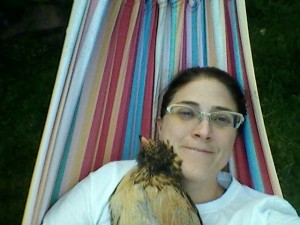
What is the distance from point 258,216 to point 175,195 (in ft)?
0.80

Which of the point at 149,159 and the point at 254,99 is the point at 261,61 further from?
the point at 149,159

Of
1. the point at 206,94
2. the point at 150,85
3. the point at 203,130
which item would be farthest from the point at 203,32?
the point at 203,130

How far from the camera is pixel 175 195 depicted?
50.6 inches

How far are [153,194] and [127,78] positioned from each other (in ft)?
1.84

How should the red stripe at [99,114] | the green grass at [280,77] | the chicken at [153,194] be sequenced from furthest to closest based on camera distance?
the green grass at [280,77]
the red stripe at [99,114]
the chicken at [153,194]

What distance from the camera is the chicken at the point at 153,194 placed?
4.14ft

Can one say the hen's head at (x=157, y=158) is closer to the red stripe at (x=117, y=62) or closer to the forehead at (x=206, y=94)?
the forehead at (x=206, y=94)

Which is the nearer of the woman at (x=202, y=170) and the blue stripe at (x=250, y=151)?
the woman at (x=202, y=170)

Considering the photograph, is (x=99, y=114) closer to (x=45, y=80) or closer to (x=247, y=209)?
(x=247, y=209)

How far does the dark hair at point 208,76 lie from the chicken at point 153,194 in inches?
10.8

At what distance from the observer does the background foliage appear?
2367mm

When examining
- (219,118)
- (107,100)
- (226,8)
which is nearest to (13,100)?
(107,100)

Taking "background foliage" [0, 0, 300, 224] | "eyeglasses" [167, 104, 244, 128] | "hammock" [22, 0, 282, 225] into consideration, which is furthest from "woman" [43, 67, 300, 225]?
"background foliage" [0, 0, 300, 224]

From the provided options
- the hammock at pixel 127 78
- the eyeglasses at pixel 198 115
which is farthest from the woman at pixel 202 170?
the hammock at pixel 127 78
